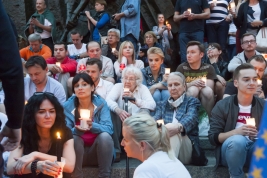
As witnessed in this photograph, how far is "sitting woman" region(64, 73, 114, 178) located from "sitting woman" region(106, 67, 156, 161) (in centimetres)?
33

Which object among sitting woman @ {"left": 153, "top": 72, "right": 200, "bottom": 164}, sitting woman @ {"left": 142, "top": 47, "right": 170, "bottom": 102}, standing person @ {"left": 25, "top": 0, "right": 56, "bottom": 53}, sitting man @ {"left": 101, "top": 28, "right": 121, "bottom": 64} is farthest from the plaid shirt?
standing person @ {"left": 25, "top": 0, "right": 56, "bottom": 53}

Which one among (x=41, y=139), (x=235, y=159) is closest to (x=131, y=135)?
(x=41, y=139)

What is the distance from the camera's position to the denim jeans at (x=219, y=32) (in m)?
8.46

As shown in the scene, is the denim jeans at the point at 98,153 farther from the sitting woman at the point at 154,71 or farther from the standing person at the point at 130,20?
the standing person at the point at 130,20

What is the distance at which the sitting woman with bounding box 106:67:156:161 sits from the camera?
5516 millimetres

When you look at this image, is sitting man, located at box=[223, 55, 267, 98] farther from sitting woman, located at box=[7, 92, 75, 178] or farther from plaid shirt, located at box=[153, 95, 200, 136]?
sitting woman, located at box=[7, 92, 75, 178]

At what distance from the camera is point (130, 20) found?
8.67 m

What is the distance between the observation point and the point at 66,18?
36.2 ft

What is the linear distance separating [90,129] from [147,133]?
1.95 metres

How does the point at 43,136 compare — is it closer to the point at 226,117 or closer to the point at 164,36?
the point at 226,117

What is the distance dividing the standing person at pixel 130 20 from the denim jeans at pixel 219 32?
1.24 meters

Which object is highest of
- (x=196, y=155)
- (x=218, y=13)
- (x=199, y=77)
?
(x=218, y=13)

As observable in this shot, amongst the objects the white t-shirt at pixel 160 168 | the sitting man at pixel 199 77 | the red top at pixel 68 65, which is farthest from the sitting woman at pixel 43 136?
the red top at pixel 68 65

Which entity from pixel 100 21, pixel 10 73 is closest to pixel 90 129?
pixel 10 73
